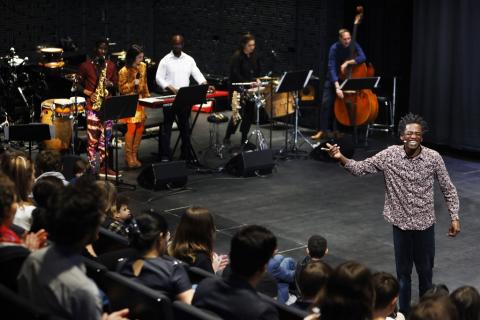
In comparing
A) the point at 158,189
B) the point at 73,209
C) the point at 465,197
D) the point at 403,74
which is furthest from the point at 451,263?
the point at 403,74

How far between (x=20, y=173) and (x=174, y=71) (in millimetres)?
5785

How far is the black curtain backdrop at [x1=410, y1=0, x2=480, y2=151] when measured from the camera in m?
12.3

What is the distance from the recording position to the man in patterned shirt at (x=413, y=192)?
6.48 metres

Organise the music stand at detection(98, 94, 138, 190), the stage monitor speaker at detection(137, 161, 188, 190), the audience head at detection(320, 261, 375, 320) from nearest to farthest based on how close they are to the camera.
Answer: the audience head at detection(320, 261, 375, 320) < the music stand at detection(98, 94, 138, 190) < the stage monitor speaker at detection(137, 161, 188, 190)

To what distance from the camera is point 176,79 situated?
11.5 meters

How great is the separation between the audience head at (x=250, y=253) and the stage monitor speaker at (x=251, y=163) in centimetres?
659

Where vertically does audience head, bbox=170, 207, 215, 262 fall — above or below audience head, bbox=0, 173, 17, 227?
below

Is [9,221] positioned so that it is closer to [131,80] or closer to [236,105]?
[131,80]

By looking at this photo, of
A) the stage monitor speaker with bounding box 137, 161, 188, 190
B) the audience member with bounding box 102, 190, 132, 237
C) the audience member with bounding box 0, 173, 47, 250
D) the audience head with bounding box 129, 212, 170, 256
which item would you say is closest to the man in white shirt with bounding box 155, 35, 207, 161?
the stage monitor speaker with bounding box 137, 161, 188, 190

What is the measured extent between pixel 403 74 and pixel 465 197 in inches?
148

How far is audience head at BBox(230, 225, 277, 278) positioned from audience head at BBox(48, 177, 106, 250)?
2.26 feet

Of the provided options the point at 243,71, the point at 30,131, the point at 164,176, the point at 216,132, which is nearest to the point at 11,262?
the point at 30,131

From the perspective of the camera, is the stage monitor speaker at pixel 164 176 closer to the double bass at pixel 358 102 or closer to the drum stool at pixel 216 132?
the drum stool at pixel 216 132

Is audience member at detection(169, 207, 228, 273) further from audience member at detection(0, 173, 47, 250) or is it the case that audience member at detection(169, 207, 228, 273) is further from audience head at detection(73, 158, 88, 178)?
audience head at detection(73, 158, 88, 178)
